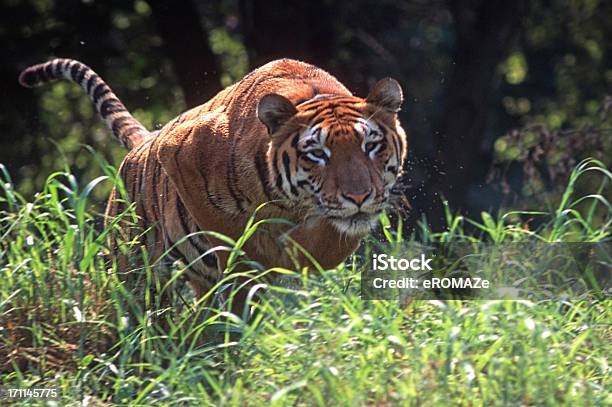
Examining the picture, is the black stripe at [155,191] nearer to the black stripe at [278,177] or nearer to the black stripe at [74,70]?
the black stripe at [278,177]

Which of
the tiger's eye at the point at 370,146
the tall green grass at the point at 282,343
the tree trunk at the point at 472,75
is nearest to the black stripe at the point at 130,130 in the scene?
the tall green grass at the point at 282,343

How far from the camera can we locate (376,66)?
37.9 ft

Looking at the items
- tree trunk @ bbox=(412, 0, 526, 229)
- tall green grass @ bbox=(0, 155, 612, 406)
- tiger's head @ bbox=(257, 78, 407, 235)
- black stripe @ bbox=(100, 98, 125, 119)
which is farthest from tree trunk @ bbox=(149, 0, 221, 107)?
tiger's head @ bbox=(257, 78, 407, 235)

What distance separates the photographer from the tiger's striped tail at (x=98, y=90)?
22.4 feet

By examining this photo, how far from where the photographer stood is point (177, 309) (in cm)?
514

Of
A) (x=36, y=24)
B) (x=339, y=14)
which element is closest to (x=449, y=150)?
(x=339, y=14)

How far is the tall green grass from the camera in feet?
12.6

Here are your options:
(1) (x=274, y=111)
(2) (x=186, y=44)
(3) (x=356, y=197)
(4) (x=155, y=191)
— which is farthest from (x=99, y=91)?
(2) (x=186, y=44)

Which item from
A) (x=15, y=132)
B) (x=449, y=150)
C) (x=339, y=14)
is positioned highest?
(x=339, y=14)

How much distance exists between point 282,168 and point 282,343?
0.93m

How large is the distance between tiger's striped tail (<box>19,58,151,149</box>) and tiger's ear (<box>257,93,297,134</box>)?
178cm

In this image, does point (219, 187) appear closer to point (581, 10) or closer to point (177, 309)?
point (177, 309)

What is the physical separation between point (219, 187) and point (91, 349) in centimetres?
92

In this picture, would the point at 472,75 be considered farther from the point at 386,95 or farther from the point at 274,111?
the point at 274,111
